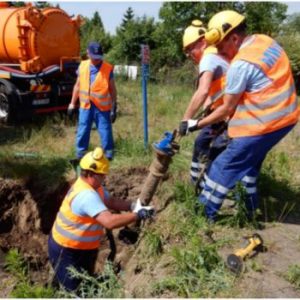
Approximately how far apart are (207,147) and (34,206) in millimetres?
2374

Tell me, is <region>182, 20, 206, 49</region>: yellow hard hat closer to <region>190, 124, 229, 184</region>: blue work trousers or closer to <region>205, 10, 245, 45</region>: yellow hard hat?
<region>205, 10, 245, 45</region>: yellow hard hat

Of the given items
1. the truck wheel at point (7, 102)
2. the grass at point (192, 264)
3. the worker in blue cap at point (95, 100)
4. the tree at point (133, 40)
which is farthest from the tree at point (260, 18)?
the grass at point (192, 264)

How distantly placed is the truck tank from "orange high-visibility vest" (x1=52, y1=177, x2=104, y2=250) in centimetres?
600

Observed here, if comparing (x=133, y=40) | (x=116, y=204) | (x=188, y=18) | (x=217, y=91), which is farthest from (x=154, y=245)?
(x=133, y=40)

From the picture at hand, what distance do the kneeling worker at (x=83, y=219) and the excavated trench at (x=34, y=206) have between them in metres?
1.32

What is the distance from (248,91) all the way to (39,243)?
10.6 feet

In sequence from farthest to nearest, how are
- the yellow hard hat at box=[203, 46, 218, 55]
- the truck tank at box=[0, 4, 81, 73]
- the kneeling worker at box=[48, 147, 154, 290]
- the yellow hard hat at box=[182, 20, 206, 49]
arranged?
the truck tank at box=[0, 4, 81, 73], the yellow hard hat at box=[182, 20, 206, 49], the yellow hard hat at box=[203, 46, 218, 55], the kneeling worker at box=[48, 147, 154, 290]

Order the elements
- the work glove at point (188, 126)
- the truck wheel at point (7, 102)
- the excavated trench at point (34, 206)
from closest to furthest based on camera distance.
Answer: the work glove at point (188, 126) → the excavated trench at point (34, 206) → the truck wheel at point (7, 102)

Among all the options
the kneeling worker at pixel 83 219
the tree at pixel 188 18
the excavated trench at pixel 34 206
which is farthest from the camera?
the tree at pixel 188 18

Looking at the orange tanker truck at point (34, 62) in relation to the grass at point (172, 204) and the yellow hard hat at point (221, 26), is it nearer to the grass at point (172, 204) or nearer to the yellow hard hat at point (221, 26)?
the grass at point (172, 204)

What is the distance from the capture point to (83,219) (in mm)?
3875

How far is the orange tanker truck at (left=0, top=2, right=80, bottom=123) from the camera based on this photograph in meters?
9.13

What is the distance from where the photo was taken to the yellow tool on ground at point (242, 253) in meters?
3.46

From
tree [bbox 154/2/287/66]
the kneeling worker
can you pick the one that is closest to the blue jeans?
the kneeling worker
